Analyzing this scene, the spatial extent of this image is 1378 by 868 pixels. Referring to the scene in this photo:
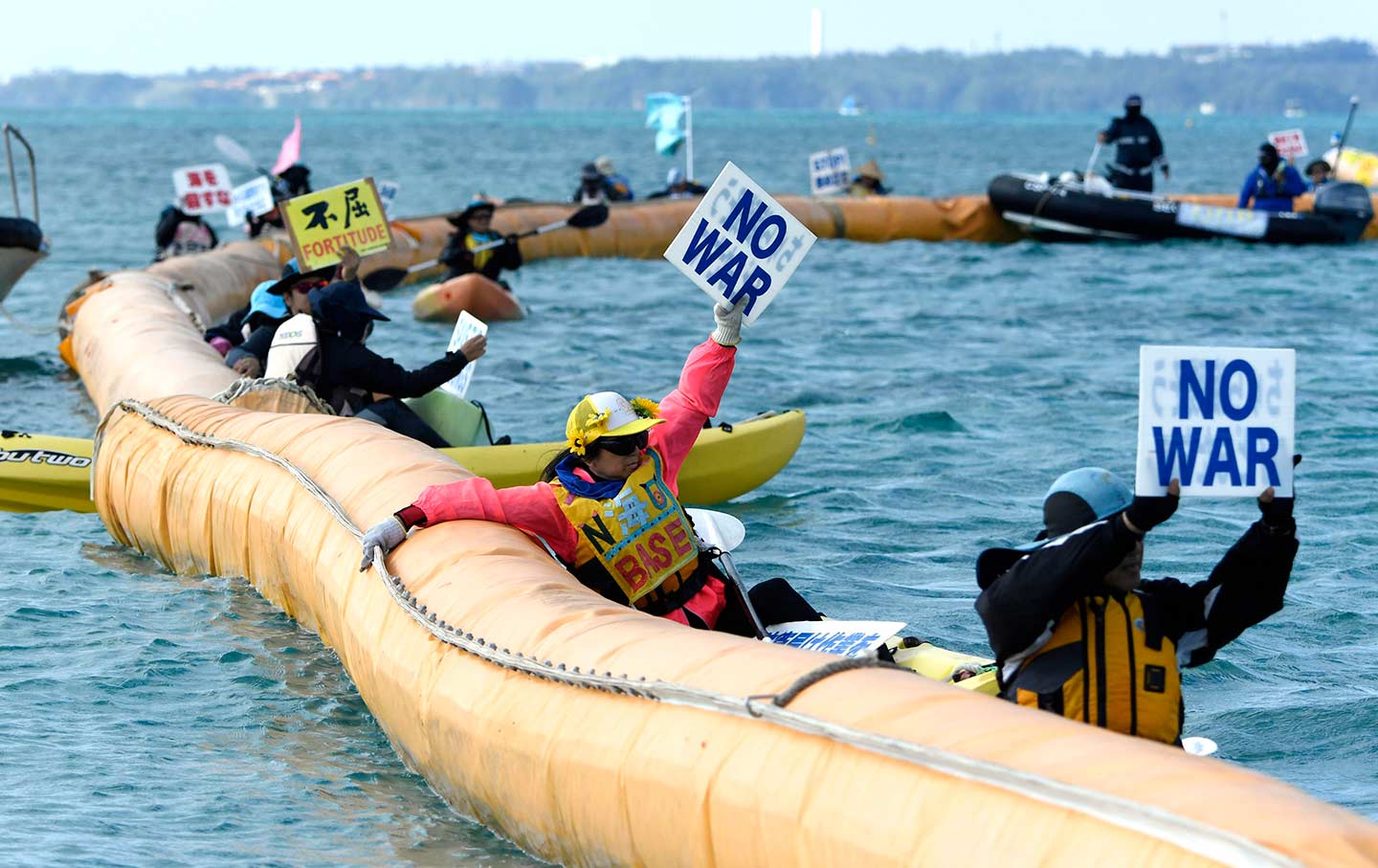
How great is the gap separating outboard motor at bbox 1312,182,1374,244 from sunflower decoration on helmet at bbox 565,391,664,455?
2012 centimetres

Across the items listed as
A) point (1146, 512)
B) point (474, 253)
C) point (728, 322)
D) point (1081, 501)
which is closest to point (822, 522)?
point (728, 322)

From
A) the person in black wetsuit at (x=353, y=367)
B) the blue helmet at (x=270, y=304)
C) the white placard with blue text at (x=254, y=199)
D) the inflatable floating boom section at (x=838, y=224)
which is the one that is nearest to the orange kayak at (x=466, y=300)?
the white placard with blue text at (x=254, y=199)

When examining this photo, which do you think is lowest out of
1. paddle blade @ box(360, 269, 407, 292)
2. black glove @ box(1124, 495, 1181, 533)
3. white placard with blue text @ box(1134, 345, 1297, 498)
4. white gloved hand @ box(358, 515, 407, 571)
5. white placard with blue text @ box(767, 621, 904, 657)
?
white placard with blue text @ box(767, 621, 904, 657)

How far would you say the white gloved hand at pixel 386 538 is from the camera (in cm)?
603

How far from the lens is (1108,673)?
4.23 meters

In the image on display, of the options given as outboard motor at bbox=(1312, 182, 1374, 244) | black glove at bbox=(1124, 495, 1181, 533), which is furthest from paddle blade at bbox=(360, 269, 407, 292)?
outboard motor at bbox=(1312, 182, 1374, 244)

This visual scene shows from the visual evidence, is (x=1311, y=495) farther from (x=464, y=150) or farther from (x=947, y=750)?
(x=464, y=150)

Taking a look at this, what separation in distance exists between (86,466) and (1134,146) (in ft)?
57.8

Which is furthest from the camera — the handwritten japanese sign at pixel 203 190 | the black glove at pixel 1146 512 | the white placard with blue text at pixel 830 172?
the white placard with blue text at pixel 830 172

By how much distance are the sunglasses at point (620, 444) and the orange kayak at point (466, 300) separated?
Answer: 1160cm

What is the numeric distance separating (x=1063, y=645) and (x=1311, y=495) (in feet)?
21.2

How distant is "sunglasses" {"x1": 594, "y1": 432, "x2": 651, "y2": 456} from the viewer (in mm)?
5750

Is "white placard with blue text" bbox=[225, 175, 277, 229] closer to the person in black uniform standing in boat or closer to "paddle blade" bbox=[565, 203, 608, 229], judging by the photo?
"paddle blade" bbox=[565, 203, 608, 229]

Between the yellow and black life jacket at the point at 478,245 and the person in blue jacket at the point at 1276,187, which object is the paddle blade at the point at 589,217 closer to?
the yellow and black life jacket at the point at 478,245
